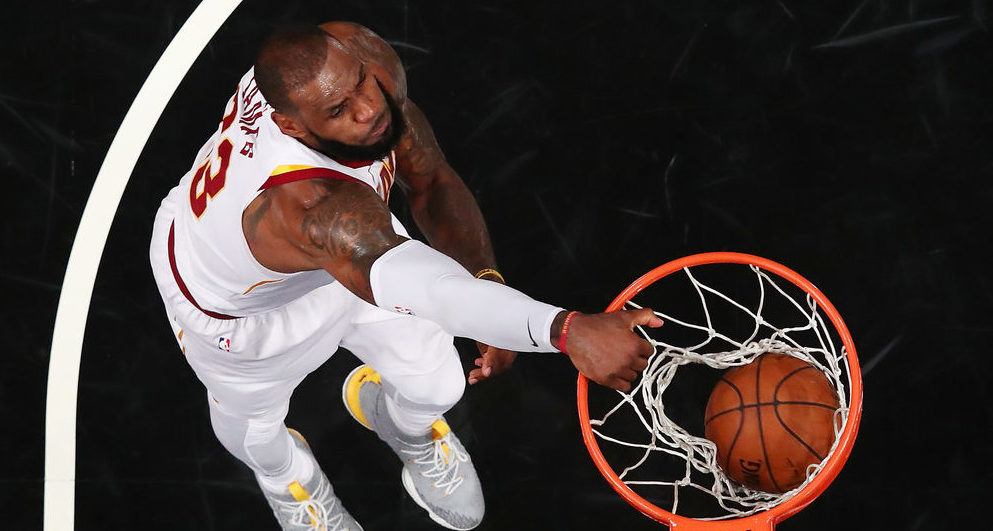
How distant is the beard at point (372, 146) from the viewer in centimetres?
268

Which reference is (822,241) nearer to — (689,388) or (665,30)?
(689,388)

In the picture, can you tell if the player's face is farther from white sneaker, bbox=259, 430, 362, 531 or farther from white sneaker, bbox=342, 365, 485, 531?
white sneaker, bbox=259, 430, 362, 531

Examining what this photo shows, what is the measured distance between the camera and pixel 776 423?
2775mm

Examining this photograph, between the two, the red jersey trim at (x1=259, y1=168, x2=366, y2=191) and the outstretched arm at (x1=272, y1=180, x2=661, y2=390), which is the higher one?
the red jersey trim at (x1=259, y1=168, x2=366, y2=191)

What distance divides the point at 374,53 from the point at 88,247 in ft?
5.62

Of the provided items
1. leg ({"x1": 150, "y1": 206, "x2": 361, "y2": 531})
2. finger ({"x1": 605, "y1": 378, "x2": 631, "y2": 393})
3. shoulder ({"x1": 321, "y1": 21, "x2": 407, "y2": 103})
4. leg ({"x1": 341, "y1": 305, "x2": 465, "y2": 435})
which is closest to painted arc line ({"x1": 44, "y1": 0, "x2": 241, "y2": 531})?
leg ({"x1": 150, "y1": 206, "x2": 361, "y2": 531})

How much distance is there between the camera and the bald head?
2551 millimetres

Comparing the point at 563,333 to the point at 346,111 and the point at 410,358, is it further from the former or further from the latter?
the point at 410,358

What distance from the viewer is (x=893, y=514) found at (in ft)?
11.9

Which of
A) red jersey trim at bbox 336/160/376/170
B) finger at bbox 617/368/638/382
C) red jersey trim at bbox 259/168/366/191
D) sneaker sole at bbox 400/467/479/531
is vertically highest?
red jersey trim at bbox 259/168/366/191

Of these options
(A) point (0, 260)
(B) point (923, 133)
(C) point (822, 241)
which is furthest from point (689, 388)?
(A) point (0, 260)

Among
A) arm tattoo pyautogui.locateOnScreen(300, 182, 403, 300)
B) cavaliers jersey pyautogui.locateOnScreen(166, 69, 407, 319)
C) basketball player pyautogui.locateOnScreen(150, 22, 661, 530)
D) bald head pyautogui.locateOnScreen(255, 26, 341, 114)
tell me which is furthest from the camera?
cavaliers jersey pyautogui.locateOnScreen(166, 69, 407, 319)

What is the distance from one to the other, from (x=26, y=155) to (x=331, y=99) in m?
1.95

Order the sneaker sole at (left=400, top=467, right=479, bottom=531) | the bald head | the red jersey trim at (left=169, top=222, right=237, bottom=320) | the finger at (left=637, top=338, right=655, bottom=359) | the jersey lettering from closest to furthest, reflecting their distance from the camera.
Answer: the finger at (left=637, top=338, right=655, bottom=359) → the bald head → the jersey lettering → the red jersey trim at (left=169, top=222, right=237, bottom=320) → the sneaker sole at (left=400, top=467, right=479, bottom=531)
